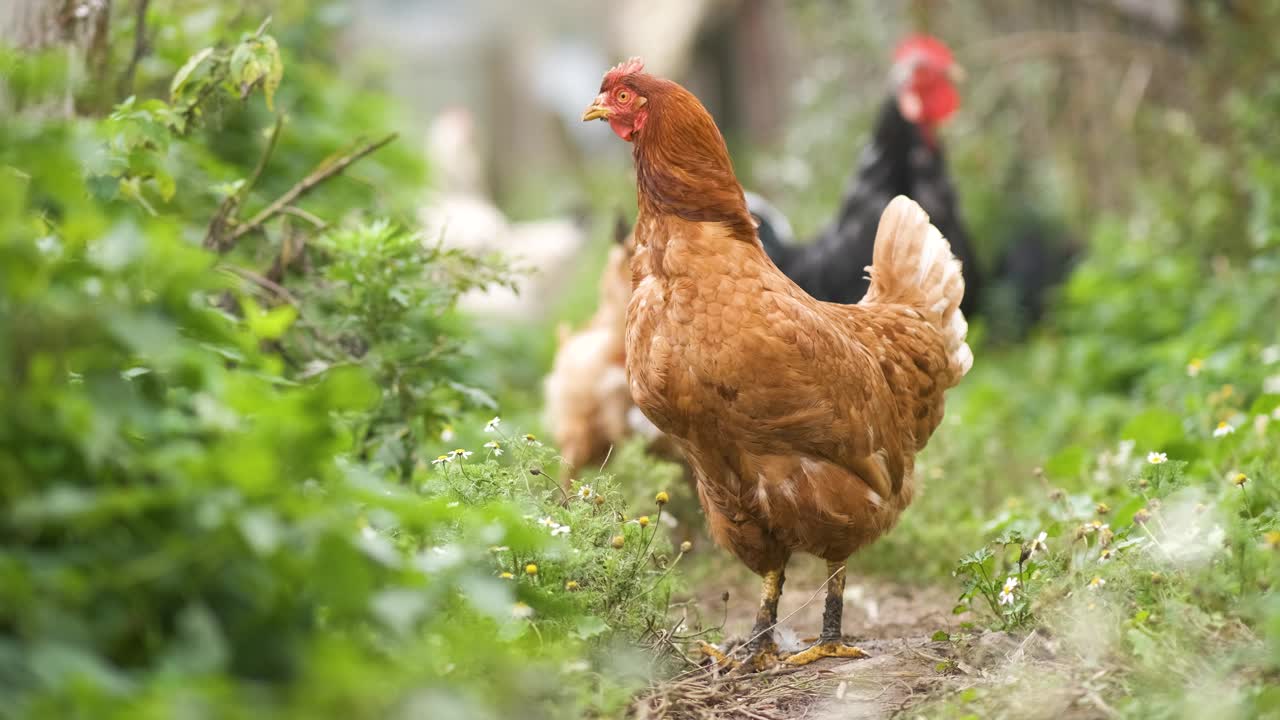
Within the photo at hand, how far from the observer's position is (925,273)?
Result: 3.63 metres

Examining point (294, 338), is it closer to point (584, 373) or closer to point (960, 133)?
point (584, 373)

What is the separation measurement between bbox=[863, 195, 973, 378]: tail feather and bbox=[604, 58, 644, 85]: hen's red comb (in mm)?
941

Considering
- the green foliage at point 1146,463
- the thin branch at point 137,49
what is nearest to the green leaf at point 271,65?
the thin branch at point 137,49

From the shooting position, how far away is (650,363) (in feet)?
9.89

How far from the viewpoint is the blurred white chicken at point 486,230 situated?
367 inches

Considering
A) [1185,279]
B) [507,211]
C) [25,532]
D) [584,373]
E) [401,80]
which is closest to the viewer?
[25,532]

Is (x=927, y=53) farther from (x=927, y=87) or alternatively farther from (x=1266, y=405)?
(x=1266, y=405)

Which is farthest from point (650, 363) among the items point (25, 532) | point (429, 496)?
point (25, 532)

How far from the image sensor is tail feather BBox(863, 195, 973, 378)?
361 centimetres

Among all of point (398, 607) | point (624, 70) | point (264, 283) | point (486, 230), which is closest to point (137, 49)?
point (264, 283)

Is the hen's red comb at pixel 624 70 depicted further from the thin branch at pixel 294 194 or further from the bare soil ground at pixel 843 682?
the bare soil ground at pixel 843 682

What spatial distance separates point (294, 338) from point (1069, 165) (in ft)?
23.3

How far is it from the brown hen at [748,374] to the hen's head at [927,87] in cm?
287

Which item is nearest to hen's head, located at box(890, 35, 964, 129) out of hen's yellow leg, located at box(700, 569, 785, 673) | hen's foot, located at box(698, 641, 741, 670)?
hen's yellow leg, located at box(700, 569, 785, 673)
